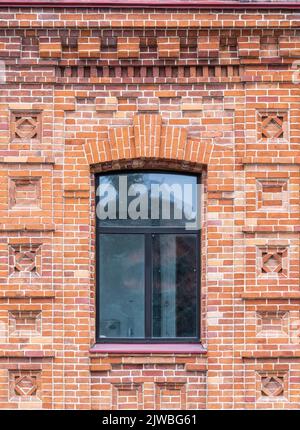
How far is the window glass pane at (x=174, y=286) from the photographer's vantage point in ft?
22.1

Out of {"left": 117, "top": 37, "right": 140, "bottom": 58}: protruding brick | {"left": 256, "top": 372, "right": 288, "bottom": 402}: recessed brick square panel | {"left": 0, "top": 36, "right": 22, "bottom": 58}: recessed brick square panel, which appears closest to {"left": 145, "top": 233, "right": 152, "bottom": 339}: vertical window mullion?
{"left": 256, "top": 372, "right": 288, "bottom": 402}: recessed brick square panel

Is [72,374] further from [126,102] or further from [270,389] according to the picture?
[126,102]

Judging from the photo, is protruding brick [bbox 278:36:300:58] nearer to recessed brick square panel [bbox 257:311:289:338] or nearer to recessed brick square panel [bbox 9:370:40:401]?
recessed brick square panel [bbox 257:311:289:338]

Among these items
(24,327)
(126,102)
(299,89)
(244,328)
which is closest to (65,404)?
(24,327)

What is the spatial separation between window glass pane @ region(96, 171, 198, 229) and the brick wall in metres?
0.21

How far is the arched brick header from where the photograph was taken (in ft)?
21.5

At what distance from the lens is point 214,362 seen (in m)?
6.52

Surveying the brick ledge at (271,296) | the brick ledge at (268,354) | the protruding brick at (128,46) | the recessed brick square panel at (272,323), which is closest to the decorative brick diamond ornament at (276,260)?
the brick ledge at (271,296)

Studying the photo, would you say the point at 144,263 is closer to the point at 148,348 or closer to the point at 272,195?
the point at 148,348

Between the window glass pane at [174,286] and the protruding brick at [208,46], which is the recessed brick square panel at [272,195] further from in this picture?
the protruding brick at [208,46]

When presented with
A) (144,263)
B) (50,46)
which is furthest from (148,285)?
(50,46)

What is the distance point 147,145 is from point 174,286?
1546mm
